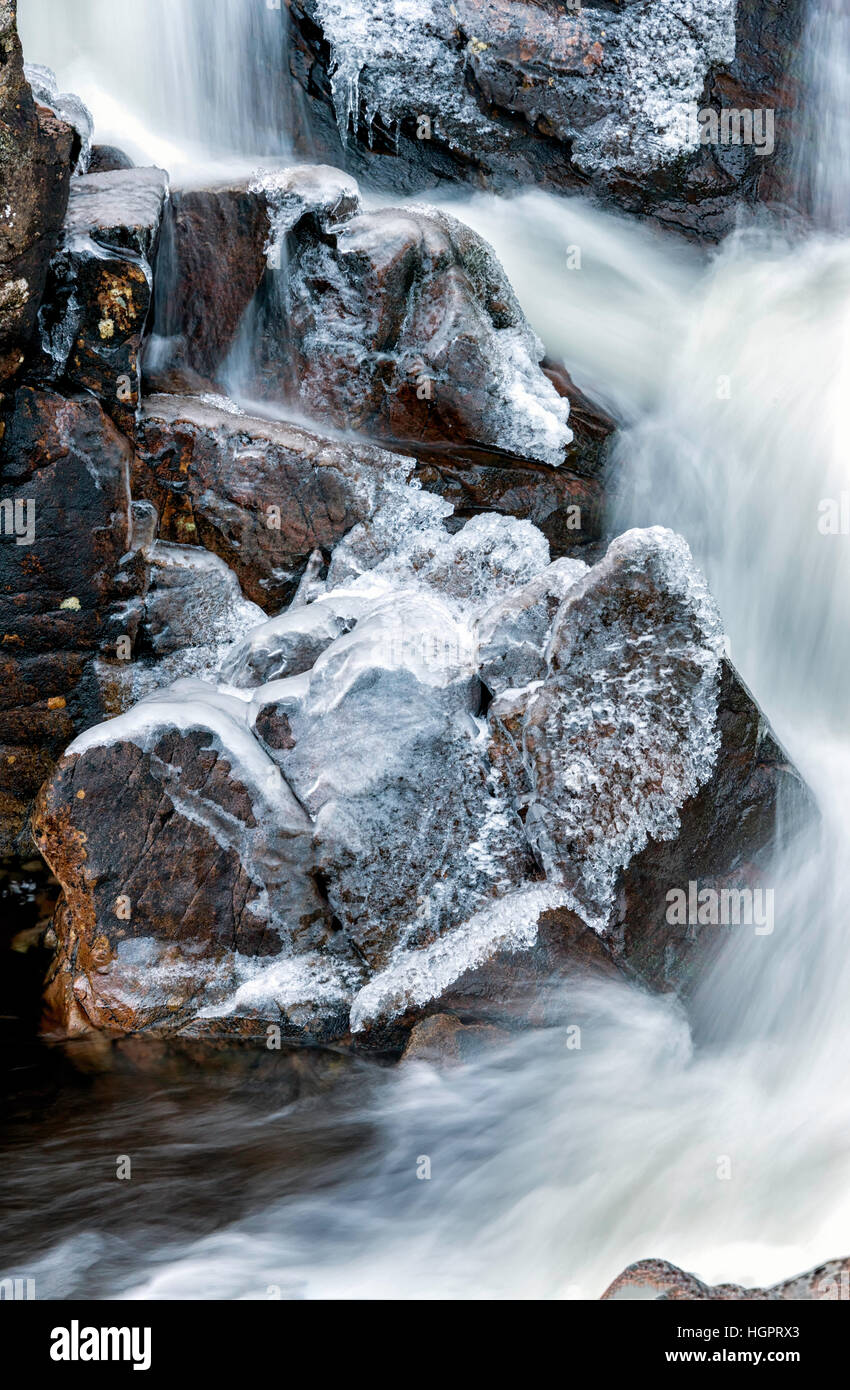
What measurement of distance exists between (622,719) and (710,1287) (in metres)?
2.43

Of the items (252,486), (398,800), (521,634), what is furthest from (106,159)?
(398,800)

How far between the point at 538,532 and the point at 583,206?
11.5ft

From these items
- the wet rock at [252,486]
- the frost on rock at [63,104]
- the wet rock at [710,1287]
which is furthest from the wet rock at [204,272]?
the wet rock at [710,1287]

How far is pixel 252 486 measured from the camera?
6.08 meters

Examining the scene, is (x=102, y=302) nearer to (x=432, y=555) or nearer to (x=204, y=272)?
(x=204, y=272)

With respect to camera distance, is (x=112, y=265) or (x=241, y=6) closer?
(x=112, y=265)

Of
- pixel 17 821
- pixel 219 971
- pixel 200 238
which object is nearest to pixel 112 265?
pixel 200 238

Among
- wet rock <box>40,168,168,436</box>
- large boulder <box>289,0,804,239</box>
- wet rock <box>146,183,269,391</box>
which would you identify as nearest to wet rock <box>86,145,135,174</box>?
wet rock <box>146,183,269,391</box>

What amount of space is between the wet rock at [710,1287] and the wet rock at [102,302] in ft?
15.0

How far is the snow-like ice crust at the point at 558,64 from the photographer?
8102 mm

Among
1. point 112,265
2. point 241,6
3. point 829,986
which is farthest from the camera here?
point 241,6

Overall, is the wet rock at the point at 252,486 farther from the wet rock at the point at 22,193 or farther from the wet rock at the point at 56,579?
the wet rock at the point at 22,193
